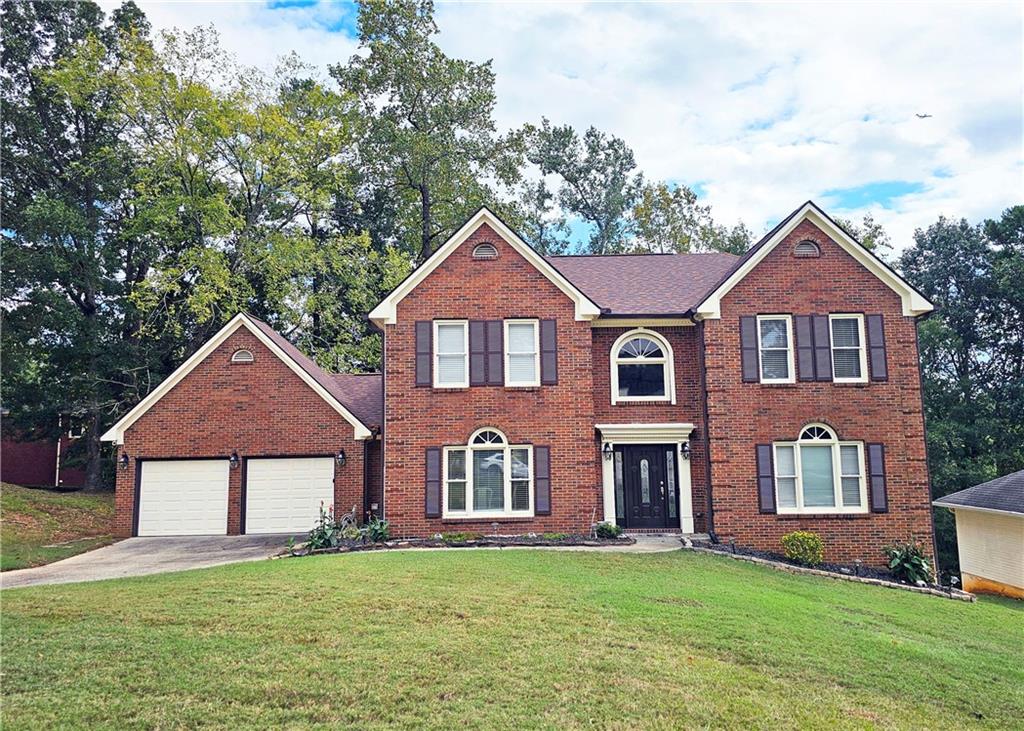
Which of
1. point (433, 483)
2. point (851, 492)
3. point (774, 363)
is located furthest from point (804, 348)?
point (433, 483)

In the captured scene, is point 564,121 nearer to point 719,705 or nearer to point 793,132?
point 793,132

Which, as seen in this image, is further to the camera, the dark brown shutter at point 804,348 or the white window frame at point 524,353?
the white window frame at point 524,353

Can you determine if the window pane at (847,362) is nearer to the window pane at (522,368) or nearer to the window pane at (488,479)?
the window pane at (522,368)

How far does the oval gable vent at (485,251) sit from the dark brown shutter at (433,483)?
4.67m

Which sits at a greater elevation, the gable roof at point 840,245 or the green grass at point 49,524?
the gable roof at point 840,245

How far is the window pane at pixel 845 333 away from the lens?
53.2 ft

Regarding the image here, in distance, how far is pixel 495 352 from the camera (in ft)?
53.7

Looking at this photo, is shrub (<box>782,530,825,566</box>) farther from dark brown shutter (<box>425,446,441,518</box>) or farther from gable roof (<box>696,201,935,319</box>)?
dark brown shutter (<box>425,446,441,518</box>)

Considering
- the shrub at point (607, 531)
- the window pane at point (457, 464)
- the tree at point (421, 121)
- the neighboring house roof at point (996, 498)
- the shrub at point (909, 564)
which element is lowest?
the shrub at point (909, 564)

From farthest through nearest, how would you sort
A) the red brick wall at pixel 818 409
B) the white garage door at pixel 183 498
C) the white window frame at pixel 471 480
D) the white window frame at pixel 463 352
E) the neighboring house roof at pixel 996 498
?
the neighboring house roof at pixel 996 498 → the white garage door at pixel 183 498 → the white window frame at pixel 463 352 → the white window frame at pixel 471 480 → the red brick wall at pixel 818 409

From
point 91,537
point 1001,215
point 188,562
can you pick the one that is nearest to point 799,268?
point 188,562

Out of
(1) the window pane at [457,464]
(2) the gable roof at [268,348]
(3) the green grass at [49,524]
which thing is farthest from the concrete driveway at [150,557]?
(1) the window pane at [457,464]

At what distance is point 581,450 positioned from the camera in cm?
1603

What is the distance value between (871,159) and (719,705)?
1940 centimetres
